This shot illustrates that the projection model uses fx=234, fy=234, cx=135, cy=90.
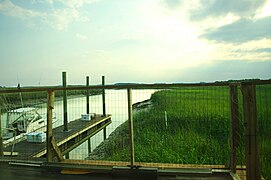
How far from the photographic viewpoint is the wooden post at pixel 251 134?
210 centimetres

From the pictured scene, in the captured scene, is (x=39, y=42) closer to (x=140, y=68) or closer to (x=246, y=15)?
(x=140, y=68)

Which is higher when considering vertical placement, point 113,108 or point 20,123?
point 113,108

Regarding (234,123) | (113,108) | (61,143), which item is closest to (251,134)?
(234,123)

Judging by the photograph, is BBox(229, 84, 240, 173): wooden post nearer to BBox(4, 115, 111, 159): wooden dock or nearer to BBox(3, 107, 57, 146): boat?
BBox(4, 115, 111, 159): wooden dock

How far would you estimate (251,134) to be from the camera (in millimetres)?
2115

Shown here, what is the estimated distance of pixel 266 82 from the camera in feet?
6.88

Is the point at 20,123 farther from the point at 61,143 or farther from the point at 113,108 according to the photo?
the point at 113,108

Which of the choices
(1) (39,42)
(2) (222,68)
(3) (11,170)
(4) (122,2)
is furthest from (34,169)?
(2) (222,68)

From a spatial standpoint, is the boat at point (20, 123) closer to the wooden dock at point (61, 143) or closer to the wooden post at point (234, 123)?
the wooden dock at point (61, 143)

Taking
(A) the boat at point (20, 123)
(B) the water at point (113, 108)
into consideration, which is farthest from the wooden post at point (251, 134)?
(A) the boat at point (20, 123)

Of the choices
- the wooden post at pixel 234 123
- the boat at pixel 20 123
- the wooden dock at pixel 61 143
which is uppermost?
the wooden post at pixel 234 123

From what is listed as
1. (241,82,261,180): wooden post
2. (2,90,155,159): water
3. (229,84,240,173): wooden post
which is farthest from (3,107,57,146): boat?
(241,82,261,180): wooden post

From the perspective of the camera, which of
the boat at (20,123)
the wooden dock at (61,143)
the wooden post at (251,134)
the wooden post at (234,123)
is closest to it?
the wooden post at (251,134)

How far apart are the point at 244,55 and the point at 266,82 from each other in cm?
939
